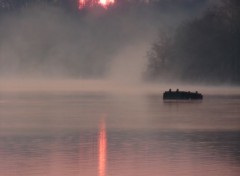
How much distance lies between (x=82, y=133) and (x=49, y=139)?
4928 millimetres

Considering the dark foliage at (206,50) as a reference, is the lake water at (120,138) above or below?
below

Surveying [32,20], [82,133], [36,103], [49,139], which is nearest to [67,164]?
[49,139]

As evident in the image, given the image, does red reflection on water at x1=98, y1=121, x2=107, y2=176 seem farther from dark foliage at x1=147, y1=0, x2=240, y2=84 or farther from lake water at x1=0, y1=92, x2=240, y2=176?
dark foliage at x1=147, y1=0, x2=240, y2=84

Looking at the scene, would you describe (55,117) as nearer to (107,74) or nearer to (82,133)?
(82,133)

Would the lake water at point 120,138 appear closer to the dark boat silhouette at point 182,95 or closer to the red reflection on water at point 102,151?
the red reflection on water at point 102,151

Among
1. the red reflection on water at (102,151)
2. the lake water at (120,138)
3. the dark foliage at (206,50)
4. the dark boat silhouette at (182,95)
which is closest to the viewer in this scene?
the red reflection on water at (102,151)

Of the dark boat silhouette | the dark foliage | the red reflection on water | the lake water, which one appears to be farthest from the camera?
the dark foliage

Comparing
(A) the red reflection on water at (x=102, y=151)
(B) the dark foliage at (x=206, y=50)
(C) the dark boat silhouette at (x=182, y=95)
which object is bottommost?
(A) the red reflection on water at (x=102, y=151)

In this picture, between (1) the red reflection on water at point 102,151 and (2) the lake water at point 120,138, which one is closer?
(1) the red reflection on water at point 102,151

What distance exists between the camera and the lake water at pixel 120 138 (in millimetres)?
43312

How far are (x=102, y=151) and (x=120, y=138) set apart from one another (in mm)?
7269

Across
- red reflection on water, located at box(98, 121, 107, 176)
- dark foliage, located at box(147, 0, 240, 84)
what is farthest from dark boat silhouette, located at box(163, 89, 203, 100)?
red reflection on water, located at box(98, 121, 107, 176)

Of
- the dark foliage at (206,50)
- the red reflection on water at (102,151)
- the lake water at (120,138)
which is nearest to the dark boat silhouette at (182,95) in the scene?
the lake water at (120,138)

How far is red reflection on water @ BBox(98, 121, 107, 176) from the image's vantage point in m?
43.0
